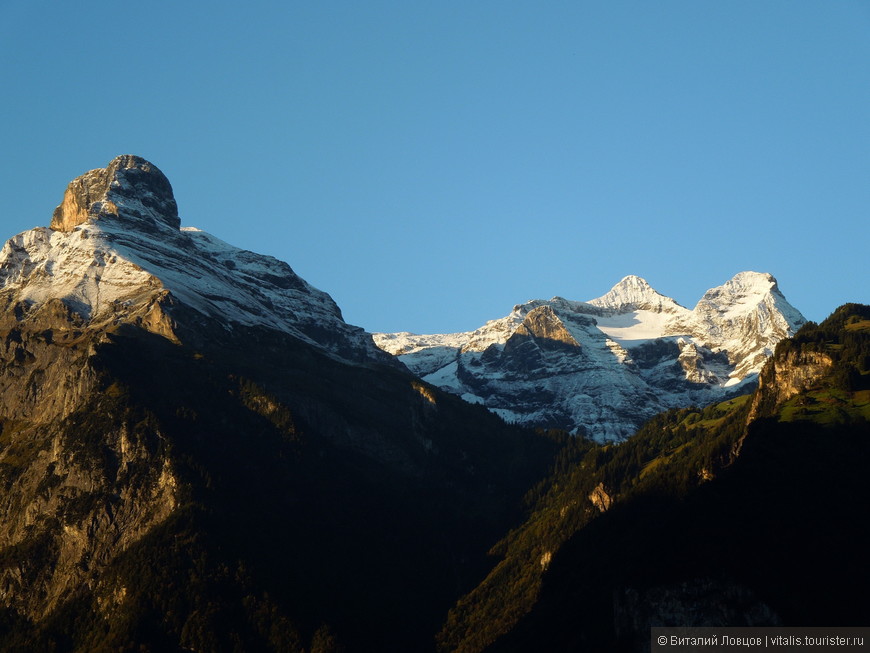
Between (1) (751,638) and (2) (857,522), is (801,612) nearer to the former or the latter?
(1) (751,638)

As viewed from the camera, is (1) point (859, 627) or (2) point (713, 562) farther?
(2) point (713, 562)

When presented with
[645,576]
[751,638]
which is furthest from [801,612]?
[645,576]

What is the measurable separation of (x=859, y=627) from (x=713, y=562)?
71.5 ft

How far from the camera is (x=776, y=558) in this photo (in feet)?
623

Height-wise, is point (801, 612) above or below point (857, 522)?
below

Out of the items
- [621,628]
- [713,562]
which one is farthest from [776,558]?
[621,628]

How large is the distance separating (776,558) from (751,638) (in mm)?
14262

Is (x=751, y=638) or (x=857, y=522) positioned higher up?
(x=857, y=522)

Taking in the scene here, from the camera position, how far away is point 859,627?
577 feet

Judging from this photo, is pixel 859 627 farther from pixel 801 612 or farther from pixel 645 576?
pixel 645 576

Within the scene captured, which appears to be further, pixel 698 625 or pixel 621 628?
pixel 621 628

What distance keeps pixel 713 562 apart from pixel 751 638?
43.5 ft

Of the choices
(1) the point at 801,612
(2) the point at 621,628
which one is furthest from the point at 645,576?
(1) the point at 801,612

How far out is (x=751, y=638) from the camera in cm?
17988
